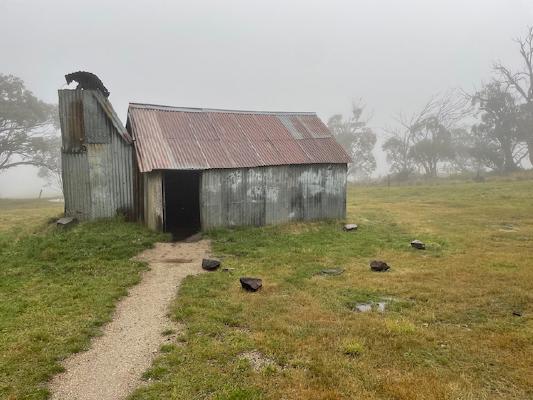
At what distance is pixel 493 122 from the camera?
61.2 m

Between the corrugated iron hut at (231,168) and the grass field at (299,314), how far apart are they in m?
1.64

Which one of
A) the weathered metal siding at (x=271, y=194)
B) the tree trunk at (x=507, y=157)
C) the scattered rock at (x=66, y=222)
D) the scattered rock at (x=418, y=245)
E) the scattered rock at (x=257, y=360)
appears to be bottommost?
the scattered rock at (x=257, y=360)

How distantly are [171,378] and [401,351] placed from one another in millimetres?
5155

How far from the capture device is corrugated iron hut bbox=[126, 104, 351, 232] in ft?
70.5

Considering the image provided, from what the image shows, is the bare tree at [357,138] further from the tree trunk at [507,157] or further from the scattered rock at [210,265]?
the scattered rock at [210,265]

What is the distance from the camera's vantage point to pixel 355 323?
10.9 metres

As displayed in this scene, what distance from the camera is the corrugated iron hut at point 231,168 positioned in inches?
846

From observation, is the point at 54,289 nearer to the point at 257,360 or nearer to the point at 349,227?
the point at 257,360

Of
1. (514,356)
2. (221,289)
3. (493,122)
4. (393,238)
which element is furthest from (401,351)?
(493,122)

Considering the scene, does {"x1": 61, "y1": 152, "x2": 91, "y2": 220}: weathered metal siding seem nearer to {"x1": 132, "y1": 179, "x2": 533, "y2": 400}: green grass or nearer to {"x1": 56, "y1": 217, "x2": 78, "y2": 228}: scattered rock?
{"x1": 56, "y1": 217, "x2": 78, "y2": 228}: scattered rock

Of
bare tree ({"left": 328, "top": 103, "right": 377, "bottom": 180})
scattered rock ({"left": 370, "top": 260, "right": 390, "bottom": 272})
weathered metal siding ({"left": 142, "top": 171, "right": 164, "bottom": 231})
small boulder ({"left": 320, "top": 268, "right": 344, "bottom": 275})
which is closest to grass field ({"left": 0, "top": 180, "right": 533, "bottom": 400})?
small boulder ({"left": 320, "top": 268, "right": 344, "bottom": 275})

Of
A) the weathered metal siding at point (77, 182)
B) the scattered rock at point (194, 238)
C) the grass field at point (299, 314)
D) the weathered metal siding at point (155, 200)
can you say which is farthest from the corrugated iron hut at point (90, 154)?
the scattered rock at point (194, 238)

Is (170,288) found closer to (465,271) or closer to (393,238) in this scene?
(465,271)

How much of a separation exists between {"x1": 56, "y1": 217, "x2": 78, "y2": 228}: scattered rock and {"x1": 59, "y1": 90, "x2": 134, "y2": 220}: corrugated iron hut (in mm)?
371
